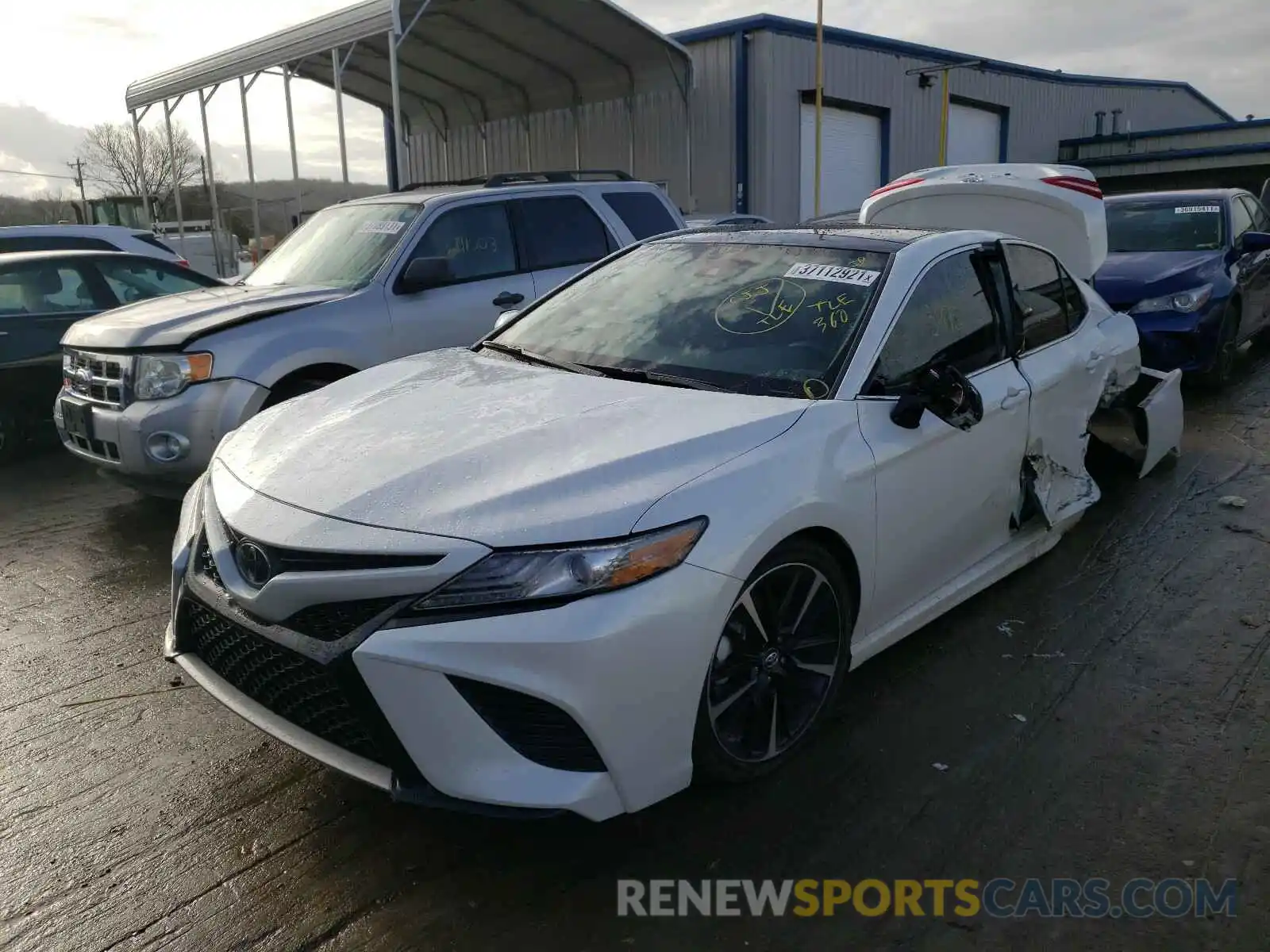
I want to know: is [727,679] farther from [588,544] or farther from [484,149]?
[484,149]

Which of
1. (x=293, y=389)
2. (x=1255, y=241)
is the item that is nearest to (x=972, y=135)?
(x=1255, y=241)

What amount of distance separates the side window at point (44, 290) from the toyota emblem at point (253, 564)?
5757 mm

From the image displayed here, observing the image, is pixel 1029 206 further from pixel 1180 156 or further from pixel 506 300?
pixel 1180 156

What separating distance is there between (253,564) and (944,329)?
104 inches

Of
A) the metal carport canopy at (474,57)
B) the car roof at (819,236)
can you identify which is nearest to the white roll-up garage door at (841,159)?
the metal carport canopy at (474,57)

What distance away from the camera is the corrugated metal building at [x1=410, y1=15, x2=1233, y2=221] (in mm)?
16359

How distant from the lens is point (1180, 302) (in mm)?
7965

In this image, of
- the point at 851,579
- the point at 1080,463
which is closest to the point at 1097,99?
the point at 1080,463

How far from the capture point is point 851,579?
3.16 metres

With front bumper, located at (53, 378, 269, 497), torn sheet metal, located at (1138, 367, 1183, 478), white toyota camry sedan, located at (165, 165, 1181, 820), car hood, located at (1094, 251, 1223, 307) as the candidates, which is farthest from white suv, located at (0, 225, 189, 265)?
car hood, located at (1094, 251, 1223, 307)

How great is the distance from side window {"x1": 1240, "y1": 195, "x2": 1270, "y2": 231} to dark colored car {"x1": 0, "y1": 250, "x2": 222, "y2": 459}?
9957 millimetres

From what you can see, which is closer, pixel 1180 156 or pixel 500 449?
pixel 500 449

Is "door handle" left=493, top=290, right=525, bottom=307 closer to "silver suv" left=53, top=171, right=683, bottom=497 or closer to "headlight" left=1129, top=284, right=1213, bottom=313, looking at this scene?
"silver suv" left=53, top=171, right=683, bottom=497

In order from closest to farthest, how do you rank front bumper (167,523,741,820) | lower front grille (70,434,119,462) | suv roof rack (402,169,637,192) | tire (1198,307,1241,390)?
front bumper (167,523,741,820), lower front grille (70,434,119,462), suv roof rack (402,169,637,192), tire (1198,307,1241,390)
